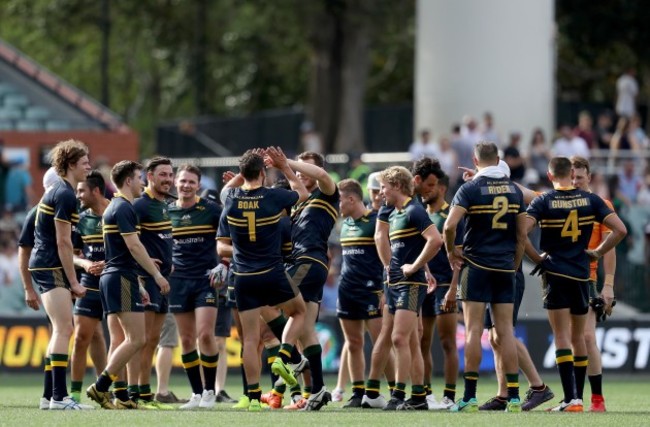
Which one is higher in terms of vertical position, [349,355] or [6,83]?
[6,83]

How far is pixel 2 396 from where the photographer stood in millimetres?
18766

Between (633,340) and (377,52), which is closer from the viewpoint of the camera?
(633,340)

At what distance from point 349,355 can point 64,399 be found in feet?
9.92

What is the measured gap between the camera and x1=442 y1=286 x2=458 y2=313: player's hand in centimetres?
1614

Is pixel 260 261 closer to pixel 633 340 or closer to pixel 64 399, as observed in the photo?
pixel 64 399

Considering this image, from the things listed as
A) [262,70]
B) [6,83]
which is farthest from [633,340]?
[262,70]

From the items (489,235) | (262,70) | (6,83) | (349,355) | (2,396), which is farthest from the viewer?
(262,70)

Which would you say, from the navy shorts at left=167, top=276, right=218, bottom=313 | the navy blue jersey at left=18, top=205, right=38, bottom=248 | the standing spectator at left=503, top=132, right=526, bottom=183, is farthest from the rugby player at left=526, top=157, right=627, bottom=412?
the standing spectator at left=503, top=132, right=526, bottom=183

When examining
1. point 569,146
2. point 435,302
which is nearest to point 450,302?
point 435,302

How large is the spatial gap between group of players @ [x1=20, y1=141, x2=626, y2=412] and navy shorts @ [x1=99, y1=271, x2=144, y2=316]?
0.04ft

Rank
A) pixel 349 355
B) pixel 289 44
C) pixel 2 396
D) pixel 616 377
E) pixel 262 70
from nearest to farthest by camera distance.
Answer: pixel 349 355, pixel 2 396, pixel 616 377, pixel 289 44, pixel 262 70

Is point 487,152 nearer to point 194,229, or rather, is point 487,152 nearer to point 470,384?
point 470,384

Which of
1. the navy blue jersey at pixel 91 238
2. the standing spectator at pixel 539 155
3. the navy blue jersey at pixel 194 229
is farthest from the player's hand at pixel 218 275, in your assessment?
the standing spectator at pixel 539 155

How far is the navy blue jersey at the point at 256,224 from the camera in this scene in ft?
51.0
